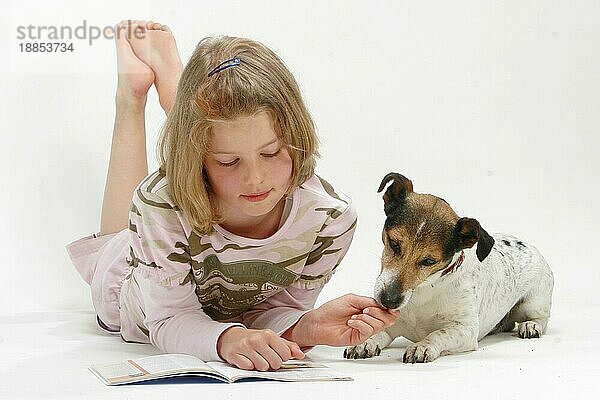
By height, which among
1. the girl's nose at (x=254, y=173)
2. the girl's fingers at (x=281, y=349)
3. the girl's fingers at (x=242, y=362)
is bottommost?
the girl's fingers at (x=242, y=362)

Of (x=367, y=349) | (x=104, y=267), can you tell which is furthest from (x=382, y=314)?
(x=104, y=267)

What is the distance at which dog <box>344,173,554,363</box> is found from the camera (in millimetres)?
2195

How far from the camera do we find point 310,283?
2.41m

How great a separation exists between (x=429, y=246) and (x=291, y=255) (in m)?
0.30

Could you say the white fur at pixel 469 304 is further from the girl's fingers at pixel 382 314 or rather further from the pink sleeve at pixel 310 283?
the pink sleeve at pixel 310 283

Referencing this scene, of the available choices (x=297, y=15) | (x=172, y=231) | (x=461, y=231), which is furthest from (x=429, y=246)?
(x=297, y=15)

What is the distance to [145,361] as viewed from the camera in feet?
6.92

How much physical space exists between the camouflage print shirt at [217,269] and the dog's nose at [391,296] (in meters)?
0.20

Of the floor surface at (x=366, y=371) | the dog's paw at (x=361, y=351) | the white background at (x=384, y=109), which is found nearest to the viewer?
the floor surface at (x=366, y=371)

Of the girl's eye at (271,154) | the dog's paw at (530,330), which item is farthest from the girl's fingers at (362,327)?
the dog's paw at (530,330)

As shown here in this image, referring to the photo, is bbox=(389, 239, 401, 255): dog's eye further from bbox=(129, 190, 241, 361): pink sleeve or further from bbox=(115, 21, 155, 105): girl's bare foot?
bbox=(115, 21, 155, 105): girl's bare foot

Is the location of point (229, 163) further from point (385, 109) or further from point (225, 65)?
point (385, 109)

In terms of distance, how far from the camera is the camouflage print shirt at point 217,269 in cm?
221

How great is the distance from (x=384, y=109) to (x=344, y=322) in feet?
4.34
